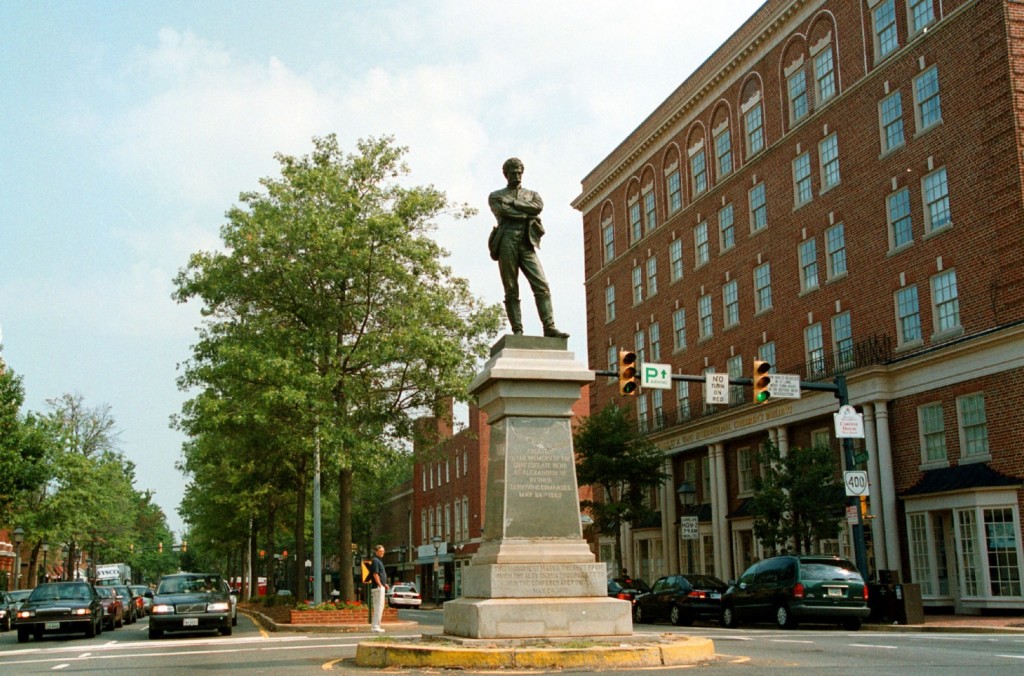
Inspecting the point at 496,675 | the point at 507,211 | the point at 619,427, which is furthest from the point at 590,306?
the point at 496,675

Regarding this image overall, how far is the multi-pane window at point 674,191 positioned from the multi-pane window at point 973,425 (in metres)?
20.1

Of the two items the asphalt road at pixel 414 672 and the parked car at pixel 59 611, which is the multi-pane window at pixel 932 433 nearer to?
the asphalt road at pixel 414 672

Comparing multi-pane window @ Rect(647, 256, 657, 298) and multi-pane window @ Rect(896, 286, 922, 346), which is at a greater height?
multi-pane window @ Rect(647, 256, 657, 298)

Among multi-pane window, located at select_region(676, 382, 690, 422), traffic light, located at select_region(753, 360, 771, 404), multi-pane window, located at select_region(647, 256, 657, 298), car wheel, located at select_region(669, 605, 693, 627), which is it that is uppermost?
multi-pane window, located at select_region(647, 256, 657, 298)

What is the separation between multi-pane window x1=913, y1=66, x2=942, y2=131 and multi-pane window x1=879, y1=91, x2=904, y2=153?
786mm

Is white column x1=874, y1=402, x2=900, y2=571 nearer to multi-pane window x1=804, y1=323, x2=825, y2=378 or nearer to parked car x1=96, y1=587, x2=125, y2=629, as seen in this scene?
multi-pane window x1=804, y1=323, x2=825, y2=378

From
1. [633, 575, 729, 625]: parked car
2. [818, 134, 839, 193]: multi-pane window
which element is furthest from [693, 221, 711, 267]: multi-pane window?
[633, 575, 729, 625]: parked car

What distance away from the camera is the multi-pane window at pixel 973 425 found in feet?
95.7

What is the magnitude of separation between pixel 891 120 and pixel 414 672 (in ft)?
90.1

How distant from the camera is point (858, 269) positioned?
1369 inches

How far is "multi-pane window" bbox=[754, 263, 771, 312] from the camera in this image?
40625 mm

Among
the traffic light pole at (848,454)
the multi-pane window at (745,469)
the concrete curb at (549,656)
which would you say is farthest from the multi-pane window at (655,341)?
the concrete curb at (549,656)

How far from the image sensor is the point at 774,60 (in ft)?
133

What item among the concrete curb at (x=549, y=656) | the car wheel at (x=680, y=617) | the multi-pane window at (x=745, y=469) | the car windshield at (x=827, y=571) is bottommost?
the car wheel at (x=680, y=617)
